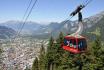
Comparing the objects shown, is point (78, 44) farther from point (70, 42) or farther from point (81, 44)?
point (70, 42)

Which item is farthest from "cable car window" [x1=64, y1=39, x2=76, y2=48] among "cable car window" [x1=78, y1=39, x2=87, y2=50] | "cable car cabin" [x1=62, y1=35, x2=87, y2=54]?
"cable car window" [x1=78, y1=39, x2=87, y2=50]

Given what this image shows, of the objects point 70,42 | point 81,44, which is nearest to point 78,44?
point 81,44

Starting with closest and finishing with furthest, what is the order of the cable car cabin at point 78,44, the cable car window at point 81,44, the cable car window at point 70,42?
1. the cable car cabin at point 78,44
2. the cable car window at point 81,44
3. the cable car window at point 70,42

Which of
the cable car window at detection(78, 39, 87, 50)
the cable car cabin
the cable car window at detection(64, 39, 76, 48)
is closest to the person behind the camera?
the cable car cabin

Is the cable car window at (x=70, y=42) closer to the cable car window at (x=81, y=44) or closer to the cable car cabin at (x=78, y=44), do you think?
the cable car cabin at (x=78, y=44)

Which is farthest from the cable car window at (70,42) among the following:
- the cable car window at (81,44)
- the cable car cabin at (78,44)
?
the cable car window at (81,44)

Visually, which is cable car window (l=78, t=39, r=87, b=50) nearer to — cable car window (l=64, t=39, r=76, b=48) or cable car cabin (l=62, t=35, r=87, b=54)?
cable car cabin (l=62, t=35, r=87, b=54)

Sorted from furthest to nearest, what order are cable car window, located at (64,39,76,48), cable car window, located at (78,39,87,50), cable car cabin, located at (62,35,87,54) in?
cable car window, located at (64,39,76,48) < cable car window, located at (78,39,87,50) < cable car cabin, located at (62,35,87,54)

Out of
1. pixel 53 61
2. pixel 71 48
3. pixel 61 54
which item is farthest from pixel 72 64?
pixel 71 48

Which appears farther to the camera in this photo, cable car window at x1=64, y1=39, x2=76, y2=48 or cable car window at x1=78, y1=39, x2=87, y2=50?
cable car window at x1=64, y1=39, x2=76, y2=48

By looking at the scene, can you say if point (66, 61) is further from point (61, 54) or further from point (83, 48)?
point (83, 48)

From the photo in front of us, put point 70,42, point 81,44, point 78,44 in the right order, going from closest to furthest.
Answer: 1. point 78,44
2. point 81,44
3. point 70,42

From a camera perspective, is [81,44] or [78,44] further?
[81,44]
